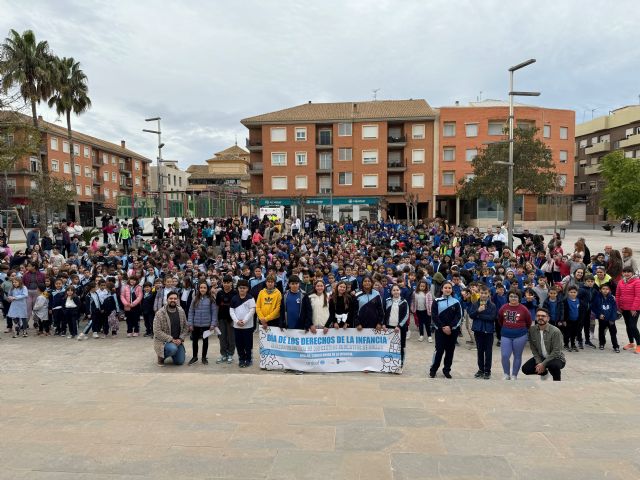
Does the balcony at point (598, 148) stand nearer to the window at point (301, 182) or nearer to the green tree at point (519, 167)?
the green tree at point (519, 167)

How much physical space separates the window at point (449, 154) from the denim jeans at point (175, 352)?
4483 centimetres

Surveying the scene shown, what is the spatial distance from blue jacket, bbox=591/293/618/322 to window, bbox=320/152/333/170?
42121 millimetres

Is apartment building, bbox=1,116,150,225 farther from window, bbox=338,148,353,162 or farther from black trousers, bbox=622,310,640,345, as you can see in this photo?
black trousers, bbox=622,310,640,345

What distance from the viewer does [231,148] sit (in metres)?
94.4

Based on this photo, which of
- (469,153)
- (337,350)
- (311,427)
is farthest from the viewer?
(469,153)

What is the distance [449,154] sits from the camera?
160 ft

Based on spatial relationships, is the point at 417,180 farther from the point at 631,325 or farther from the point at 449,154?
the point at 631,325

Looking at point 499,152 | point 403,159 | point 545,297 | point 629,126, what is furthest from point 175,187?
Result: point 545,297

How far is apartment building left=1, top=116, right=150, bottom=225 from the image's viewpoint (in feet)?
168

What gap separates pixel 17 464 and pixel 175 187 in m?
79.8

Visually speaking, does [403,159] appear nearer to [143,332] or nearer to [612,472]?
[143,332]

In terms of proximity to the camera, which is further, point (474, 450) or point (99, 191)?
point (99, 191)

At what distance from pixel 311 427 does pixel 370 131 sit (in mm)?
46981

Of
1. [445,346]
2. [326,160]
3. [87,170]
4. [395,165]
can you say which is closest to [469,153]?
[395,165]
